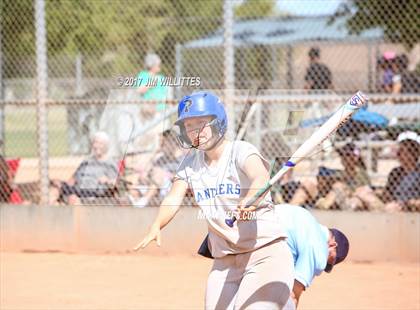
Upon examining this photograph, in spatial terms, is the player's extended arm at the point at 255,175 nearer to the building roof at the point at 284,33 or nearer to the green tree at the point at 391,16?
the green tree at the point at 391,16

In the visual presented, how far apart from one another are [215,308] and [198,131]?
942mm

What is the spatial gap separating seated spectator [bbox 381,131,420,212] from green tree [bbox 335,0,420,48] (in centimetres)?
250

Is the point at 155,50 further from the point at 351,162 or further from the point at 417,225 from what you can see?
the point at 417,225

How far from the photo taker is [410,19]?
12.4 metres

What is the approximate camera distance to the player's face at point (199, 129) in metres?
4.79

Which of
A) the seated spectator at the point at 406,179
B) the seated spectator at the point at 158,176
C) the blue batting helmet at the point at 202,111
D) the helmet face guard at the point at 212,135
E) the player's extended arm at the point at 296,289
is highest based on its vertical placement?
the seated spectator at the point at 158,176

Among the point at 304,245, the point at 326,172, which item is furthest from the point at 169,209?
the point at 326,172

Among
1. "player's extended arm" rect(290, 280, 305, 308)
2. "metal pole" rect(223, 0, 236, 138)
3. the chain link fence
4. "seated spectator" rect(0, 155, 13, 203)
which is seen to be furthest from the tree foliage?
"player's extended arm" rect(290, 280, 305, 308)

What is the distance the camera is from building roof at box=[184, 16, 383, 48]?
17.8 meters

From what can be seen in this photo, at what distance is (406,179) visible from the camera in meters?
9.74

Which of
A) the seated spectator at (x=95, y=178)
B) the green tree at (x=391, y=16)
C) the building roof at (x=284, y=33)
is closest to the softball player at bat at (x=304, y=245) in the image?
the seated spectator at (x=95, y=178)

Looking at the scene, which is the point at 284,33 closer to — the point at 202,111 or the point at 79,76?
the point at 79,76

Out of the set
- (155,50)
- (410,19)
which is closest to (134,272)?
(410,19)

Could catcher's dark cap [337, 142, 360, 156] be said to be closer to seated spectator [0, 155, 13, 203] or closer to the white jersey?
seated spectator [0, 155, 13, 203]
